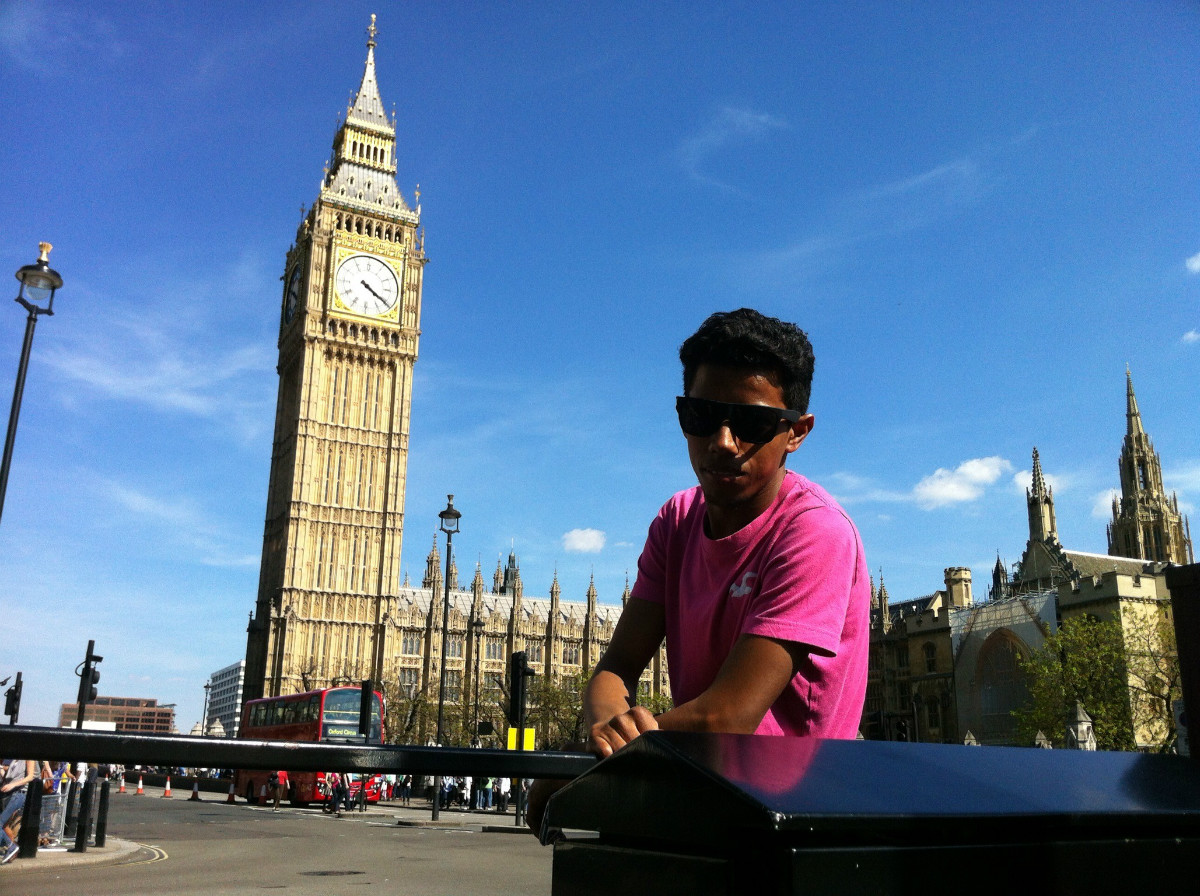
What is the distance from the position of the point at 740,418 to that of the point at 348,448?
58.6m

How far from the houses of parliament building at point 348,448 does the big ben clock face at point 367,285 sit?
0.06m

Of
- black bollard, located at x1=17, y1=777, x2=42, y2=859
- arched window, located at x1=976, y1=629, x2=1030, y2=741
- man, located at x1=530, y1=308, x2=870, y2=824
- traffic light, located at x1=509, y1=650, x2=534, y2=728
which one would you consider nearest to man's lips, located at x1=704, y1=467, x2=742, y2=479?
man, located at x1=530, y1=308, x2=870, y2=824

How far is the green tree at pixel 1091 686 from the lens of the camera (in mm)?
30266

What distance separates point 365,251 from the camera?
193 feet

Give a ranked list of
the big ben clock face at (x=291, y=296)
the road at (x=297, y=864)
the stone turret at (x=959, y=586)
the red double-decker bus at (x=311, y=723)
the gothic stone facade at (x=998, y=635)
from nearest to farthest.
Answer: the road at (x=297, y=864) < the red double-decker bus at (x=311, y=723) < the gothic stone facade at (x=998, y=635) < the stone turret at (x=959, y=586) < the big ben clock face at (x=291, y=296)

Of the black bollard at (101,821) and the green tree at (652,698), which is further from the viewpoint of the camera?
the green tree at (652,698)

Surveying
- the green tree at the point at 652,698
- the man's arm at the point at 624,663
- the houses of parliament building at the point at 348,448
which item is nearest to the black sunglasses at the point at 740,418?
the man's arm at the point at 624,663

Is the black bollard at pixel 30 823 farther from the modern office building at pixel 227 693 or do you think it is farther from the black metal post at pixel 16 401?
the modern office building at pixel 227 693

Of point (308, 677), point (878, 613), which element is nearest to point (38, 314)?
point (308, 677)

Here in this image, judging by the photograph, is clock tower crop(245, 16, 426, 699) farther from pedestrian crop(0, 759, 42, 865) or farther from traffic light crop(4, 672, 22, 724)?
pedestrian crop(0, 759, 42, 865)

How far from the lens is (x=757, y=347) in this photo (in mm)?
1896

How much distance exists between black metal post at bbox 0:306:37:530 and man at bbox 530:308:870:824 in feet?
33.0

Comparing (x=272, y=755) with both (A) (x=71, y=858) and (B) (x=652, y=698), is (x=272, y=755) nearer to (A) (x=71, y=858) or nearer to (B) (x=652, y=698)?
(A) (x=71, y=858)

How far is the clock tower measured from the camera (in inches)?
2185
